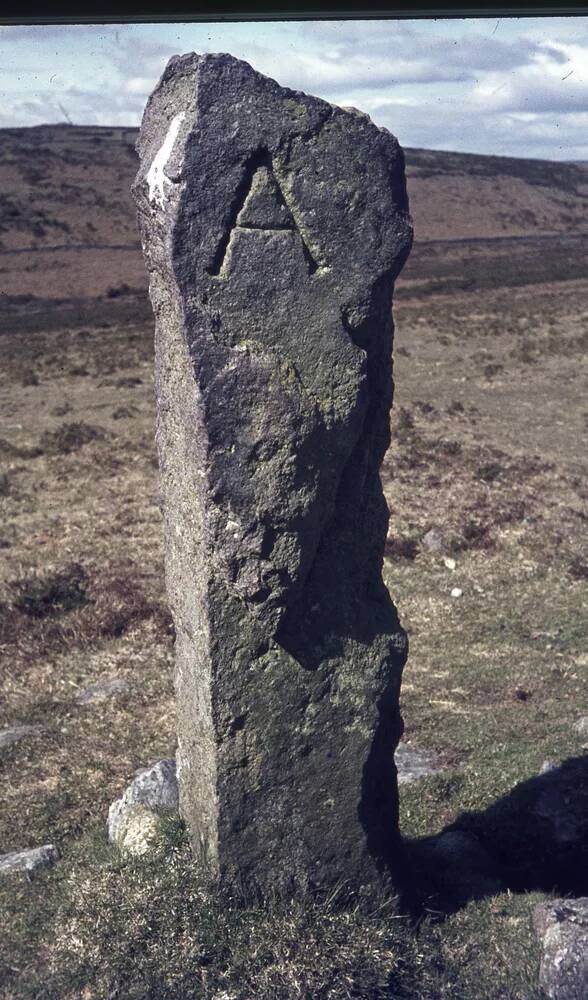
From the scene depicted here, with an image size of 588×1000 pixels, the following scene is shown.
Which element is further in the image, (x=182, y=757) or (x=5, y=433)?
(x=5, y=433)

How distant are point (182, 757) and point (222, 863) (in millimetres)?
629

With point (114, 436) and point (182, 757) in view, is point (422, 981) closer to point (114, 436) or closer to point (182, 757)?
point (182, 757)

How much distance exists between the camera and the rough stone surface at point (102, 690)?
8133mm

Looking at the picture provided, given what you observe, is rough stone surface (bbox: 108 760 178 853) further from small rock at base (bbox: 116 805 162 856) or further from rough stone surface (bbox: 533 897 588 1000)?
rough stone surface (bbox: 533 897 588 1000)

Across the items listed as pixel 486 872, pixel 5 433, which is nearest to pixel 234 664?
pixel 486 872

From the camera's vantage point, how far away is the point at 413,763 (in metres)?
→ 6.93

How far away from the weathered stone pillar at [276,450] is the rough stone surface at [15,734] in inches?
111

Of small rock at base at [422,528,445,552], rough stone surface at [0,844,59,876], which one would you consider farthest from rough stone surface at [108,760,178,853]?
small rock at base at [422,528,445,552]

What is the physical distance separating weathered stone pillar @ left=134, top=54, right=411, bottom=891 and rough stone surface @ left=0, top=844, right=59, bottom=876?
1.11 m

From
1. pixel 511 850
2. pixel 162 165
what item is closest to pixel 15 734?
pixel 511 850

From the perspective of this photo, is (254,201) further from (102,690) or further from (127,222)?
(127,222)

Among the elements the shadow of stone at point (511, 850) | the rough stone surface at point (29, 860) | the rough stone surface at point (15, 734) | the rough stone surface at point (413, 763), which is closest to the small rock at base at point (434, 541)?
the rough stone surface at point (413, 763)

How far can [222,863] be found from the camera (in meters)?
4.73

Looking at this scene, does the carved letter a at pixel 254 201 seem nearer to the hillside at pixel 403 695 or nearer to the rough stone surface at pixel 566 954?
the hillside at pixel 403 695
